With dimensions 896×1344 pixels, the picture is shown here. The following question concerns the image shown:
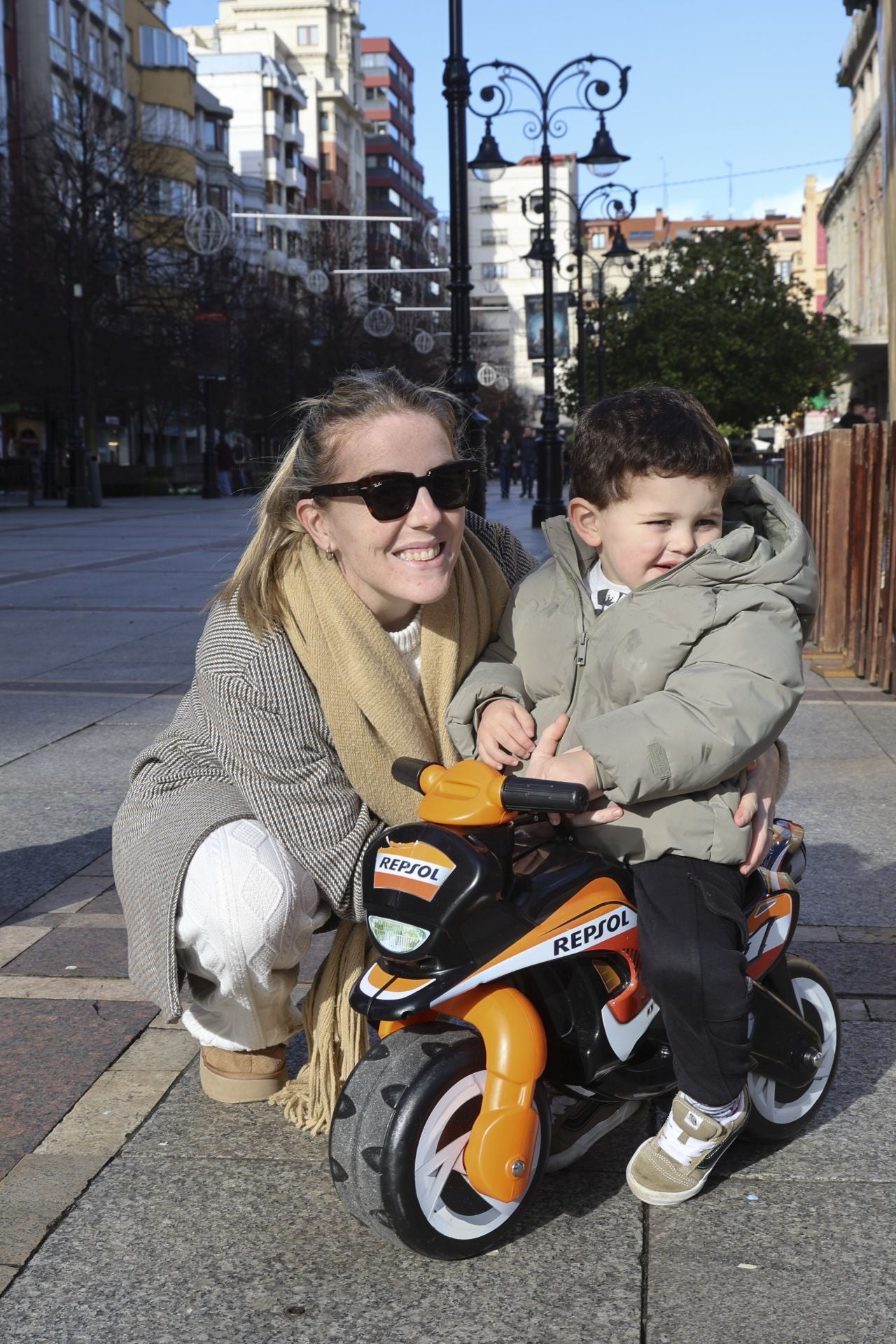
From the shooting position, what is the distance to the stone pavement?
7.62ft

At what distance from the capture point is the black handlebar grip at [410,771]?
2.51 metres

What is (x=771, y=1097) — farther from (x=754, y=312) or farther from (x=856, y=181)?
(x=856, y=181)

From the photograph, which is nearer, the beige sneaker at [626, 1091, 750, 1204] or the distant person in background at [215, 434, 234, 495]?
the beige sneaker at [626, 1091, 750, 1204]

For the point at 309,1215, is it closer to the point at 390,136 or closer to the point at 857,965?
the point at 857,965

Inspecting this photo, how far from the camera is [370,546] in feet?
9.69

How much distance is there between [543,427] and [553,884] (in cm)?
2449

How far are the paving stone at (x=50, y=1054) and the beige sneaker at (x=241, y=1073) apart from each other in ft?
0.90

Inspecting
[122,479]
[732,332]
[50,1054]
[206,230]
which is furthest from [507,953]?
[122,479]

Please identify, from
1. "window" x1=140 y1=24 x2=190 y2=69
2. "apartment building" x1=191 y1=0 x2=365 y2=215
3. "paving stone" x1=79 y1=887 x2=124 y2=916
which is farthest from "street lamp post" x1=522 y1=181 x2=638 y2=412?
"apartment building" x1=191 y1=0 x2=365 y2=215

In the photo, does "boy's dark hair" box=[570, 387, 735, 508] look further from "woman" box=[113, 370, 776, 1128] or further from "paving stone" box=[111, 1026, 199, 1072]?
"paving stone" box=[111, 1026, 199, 1072]

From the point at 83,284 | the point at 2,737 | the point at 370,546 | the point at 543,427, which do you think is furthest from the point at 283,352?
the point at 370,546

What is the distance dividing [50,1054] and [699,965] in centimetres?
156

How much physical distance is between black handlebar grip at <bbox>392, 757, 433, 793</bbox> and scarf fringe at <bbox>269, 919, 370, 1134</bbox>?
0.60 metres

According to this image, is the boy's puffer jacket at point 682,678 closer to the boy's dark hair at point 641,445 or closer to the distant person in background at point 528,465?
the boy's dark hair at point 641,445
